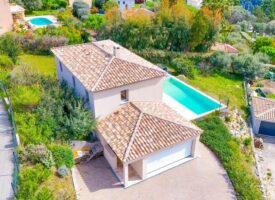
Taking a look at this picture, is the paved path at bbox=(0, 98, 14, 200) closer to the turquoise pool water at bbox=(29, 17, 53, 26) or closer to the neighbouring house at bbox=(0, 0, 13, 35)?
the neighbouring house at bbox=(0, 0, 13, 35)

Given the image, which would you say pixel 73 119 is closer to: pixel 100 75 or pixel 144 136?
pixel 100 75

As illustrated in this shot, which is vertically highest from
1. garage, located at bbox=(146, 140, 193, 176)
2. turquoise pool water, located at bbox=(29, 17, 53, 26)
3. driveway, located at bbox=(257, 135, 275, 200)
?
turquoise pool water, located at bbox=(29, 17, 53, 26)

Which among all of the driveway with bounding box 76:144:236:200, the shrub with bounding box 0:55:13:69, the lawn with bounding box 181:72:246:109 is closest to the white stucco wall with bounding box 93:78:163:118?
the driveway with bounding box 76:144:236:200

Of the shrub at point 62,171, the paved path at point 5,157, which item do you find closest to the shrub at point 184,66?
the paved path at point 5,157

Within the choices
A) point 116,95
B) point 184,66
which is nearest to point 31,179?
point 116,95

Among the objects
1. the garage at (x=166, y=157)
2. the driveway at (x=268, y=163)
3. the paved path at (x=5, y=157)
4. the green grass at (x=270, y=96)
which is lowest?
the driveway at (x=268, y=163)

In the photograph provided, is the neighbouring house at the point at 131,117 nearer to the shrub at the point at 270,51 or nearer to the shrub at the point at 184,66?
the shrub at the point at 184,66
